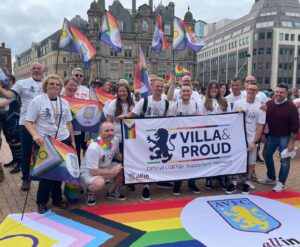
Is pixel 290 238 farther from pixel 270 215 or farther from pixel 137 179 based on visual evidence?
pixel 137 179

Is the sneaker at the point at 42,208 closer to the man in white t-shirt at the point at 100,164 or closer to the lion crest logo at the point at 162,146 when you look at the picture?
the man in white t-shirt at the point at 100,164

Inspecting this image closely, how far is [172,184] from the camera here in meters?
6.05

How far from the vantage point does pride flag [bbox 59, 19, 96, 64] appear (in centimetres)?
735

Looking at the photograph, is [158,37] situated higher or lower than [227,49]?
lower

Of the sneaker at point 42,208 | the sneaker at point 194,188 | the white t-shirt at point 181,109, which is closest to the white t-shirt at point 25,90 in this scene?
the sneaker at point 42,208

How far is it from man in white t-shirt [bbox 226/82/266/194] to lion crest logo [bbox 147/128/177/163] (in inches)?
51.8

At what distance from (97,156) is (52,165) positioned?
784 millimetres

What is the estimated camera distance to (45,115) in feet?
14.7

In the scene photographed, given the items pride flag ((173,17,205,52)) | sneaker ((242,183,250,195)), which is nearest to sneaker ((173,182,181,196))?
sneaker ((242,183,250,195))

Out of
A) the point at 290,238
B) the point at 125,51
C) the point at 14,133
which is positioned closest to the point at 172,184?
the point at 290,238

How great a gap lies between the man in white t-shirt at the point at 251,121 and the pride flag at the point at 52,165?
2891 millimetres

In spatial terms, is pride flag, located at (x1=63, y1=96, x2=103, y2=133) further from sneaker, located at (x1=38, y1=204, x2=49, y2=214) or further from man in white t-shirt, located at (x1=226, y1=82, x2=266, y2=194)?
man in white t-shirt, located at (x1=226, y1=82, x2=266, y2=194)

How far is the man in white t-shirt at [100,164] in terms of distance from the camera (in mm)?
4750

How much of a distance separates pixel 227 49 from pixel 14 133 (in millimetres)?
74613
